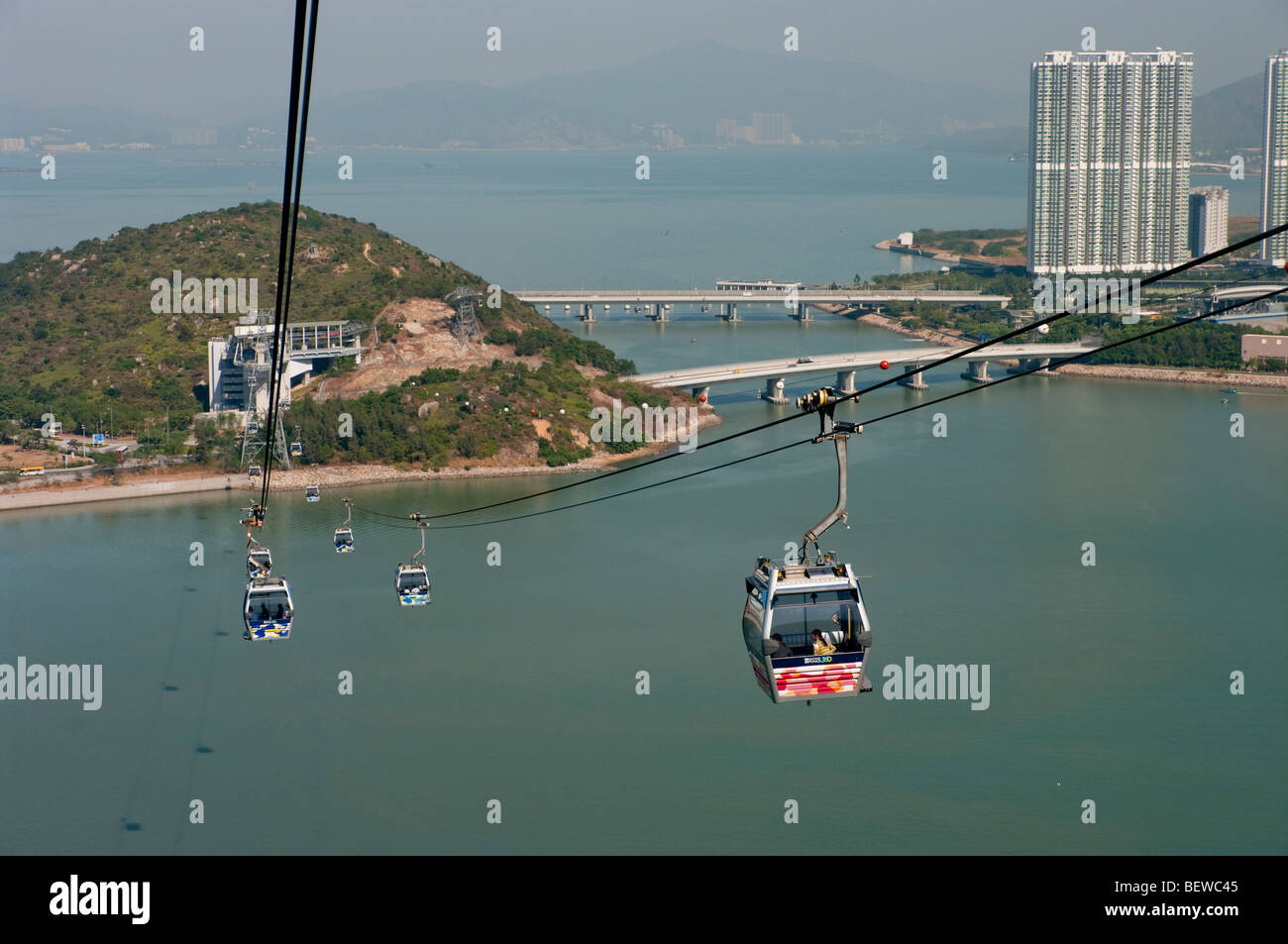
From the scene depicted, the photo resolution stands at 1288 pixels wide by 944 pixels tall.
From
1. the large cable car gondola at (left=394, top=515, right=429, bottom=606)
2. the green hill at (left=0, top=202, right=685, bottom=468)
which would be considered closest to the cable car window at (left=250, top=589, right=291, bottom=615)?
the large cable car gondola at (left=394, top=515, right=429, bottom=606)

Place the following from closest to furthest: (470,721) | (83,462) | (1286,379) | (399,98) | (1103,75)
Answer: (470,721) < (83,462) < (1286,379) < (1103,75) < (399,98)

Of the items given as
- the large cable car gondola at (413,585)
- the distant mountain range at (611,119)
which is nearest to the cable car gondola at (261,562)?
the large cable car gondola at (413,585)

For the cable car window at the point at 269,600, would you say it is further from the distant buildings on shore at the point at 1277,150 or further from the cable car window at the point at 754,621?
the distant buildings on shore at the point at 1277,150

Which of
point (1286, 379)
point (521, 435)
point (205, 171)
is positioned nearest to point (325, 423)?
point (521, 435)

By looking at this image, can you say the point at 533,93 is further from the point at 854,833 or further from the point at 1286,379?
the point at 854,833

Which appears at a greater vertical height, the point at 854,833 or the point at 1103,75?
the point at 1103,75

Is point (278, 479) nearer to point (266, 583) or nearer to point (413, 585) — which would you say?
point (413, 585)
